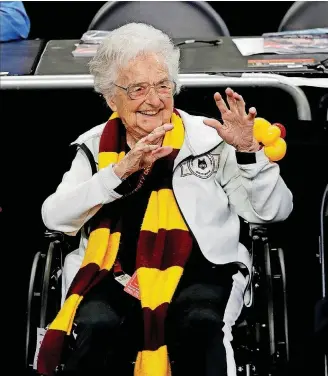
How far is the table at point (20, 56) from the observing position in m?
3.16

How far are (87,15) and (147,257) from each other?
10.4ft

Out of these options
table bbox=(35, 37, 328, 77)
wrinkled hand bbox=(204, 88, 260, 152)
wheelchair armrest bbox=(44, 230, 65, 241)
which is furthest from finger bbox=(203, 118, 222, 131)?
table bbox=(35, 37, 328, 77)

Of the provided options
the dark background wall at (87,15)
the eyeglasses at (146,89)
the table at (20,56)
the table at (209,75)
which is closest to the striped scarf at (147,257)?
the eyeglasses at (146,89)

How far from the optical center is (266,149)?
234 centimetres

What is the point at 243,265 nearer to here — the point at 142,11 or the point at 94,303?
the point at 94,303

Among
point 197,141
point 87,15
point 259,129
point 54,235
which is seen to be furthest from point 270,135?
point 87,15

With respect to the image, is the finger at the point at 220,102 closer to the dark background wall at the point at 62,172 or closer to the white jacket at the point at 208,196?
the white jacket at the point at 208,196

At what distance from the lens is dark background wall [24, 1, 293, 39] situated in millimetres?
5215

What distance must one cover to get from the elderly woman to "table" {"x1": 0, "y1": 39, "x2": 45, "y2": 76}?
0.72m

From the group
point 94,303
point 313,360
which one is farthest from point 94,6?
point 313,360

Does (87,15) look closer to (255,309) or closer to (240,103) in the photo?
(240,103)

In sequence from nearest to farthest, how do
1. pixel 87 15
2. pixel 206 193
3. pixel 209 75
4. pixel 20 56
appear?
pixel 206 193
pixel 209 75
pixel 20 56
pixel 87 15

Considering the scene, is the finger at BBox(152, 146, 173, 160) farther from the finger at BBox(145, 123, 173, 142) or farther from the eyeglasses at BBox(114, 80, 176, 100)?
the eyeglasses at BBox(114, 80, 176, 100)

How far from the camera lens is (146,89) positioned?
2.40 m
